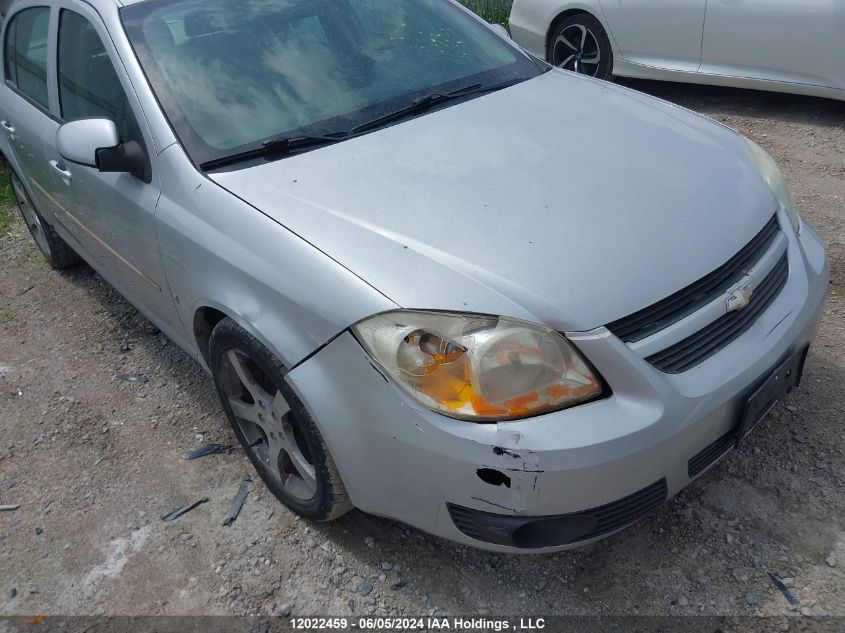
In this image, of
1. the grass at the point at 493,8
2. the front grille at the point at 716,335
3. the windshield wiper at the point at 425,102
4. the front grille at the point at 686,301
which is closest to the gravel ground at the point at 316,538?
the front grille at the point at 716,335

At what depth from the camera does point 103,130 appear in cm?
246

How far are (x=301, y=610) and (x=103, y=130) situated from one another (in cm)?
162

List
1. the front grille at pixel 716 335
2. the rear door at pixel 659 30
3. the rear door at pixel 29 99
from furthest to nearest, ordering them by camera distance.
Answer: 1. the rear door at pixel 659 30
2. the rear door at pixel 29 99
3. the front grille at pixel 716 335

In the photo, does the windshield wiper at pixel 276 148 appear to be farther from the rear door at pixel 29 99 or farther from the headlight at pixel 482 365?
the rear door at pixel 29 99

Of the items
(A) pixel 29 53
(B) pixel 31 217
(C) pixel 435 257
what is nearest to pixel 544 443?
(C) pixel 435 257

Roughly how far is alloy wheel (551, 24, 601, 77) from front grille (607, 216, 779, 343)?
13.5 feet

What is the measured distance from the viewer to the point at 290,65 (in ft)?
8.66

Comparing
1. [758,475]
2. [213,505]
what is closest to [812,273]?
[758,475]

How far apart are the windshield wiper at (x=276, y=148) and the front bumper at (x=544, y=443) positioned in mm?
738

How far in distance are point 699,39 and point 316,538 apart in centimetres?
453

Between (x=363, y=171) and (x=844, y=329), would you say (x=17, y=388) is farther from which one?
(x=844, y=329)

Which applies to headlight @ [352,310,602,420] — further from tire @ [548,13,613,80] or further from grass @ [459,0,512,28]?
grass @ [459,0,512,28]

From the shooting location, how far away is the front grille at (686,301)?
1.88 metres

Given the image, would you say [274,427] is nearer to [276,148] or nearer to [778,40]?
[276,148]
